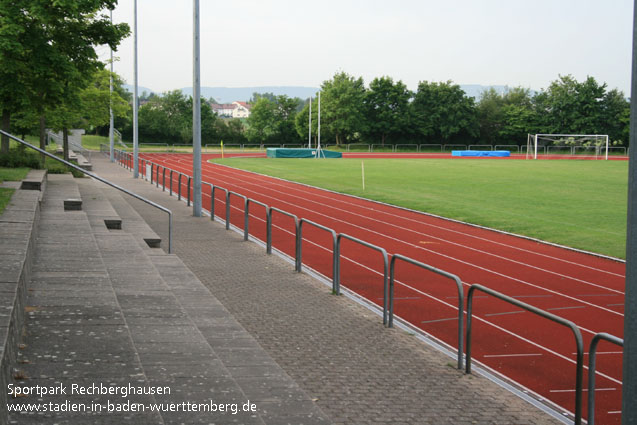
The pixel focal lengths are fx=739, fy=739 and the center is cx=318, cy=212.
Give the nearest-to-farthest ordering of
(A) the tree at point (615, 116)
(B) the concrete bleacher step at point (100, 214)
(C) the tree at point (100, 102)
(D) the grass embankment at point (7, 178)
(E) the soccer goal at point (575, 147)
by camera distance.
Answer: (D) the grass embankment at point (7, 178) < (B) the concrete bleacher step at point (100, 214) < (C) the tree at point (100, 102) < (E) the soccer goal at point (575, 147) < (A) the tree at point (615, 116)

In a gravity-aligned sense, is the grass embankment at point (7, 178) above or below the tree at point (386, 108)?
below

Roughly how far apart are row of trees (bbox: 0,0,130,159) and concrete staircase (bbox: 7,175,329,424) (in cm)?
1233

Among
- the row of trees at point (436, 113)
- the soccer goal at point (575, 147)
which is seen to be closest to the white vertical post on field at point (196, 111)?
the soccer goal at point (575, 147)

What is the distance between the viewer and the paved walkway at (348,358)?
6.20 metres

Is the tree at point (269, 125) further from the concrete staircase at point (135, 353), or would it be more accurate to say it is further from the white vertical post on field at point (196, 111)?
the concrete staircase at point (135, 353)

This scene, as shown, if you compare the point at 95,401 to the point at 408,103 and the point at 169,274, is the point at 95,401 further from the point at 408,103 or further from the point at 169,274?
the point at 408,103

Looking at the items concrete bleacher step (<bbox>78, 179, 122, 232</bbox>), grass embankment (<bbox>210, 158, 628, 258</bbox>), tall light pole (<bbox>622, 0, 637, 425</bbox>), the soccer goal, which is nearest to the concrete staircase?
tall light pole (<bbox>622, 0, 637, 425</bbox>)

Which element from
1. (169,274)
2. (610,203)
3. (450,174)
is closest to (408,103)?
(450,174)

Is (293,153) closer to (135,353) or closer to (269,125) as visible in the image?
(269,125)

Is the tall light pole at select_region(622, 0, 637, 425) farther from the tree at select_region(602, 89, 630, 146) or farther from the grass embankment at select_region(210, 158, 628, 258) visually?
the tree at select_region(602, 89, 630, 146)

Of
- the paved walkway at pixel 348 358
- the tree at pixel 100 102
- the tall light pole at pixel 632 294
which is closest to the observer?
the tall light pole at pixel 632 294

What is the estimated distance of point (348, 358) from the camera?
7.70 metres

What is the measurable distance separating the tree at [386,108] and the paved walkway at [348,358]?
83994 mm

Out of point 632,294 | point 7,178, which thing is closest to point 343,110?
point 7,178
